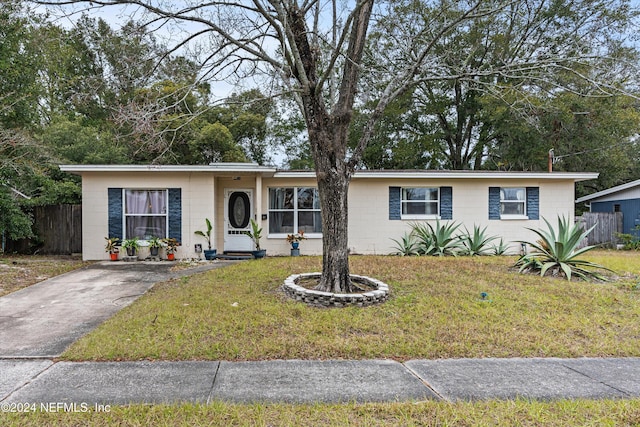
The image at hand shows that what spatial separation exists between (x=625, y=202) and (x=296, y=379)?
1985 centimetres

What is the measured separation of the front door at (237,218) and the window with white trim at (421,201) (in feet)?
17.5

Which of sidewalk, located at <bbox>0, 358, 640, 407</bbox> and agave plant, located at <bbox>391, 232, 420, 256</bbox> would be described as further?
agave plant, located at <bbox>391, 232, 420, 256</bbox>

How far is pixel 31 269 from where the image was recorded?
8430 mm

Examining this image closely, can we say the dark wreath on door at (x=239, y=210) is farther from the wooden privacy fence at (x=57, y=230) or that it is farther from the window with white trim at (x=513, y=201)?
the window with white trim at (x=513, y=201)

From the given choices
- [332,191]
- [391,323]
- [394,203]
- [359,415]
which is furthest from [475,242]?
[359,415]

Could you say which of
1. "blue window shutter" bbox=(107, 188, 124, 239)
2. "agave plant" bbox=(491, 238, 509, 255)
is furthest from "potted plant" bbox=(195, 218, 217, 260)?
"agave plant" bbox=(491, 238, 509, 255)

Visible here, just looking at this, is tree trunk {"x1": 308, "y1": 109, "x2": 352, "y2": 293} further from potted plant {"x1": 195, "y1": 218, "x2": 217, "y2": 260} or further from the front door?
the front door

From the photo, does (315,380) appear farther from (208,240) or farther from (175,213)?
(175,213)

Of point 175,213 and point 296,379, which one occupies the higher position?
point 175,213

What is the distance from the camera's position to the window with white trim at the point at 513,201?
466 inches

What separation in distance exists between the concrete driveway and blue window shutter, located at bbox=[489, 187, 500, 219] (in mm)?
9370

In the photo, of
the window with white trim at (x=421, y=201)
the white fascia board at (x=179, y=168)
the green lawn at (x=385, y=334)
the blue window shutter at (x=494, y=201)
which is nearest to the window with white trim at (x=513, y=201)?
the blue window shutter at (x=494, y=201)

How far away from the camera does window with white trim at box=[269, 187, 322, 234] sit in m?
11.5

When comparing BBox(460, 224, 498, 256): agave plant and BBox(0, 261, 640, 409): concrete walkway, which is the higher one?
BBox(460, 224, 498, 256): agave plant
